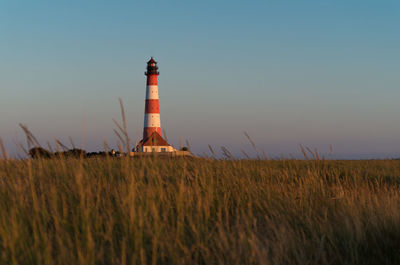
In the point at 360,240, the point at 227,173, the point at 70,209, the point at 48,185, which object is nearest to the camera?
the point at 360,240

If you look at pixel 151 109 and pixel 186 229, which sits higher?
pixel 151 109

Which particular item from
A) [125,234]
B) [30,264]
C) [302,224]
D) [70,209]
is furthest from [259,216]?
[30,264]

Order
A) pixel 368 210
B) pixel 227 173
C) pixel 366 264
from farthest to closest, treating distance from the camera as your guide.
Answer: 1. pixel 227 173
2. pixel 368 210
3. pixel 366 264

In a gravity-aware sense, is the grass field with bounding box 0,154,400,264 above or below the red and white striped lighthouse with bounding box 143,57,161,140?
below

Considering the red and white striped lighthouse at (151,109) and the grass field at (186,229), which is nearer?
the grass field at (186,229)

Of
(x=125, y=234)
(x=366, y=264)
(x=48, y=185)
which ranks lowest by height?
(x=366, y=264)

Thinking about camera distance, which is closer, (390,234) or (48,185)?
(390,234)

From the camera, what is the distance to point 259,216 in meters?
4.12

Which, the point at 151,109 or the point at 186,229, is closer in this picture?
the point at 186,229

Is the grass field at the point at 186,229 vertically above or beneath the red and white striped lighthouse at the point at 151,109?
beneath

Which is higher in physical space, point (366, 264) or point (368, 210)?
point (368, 210)

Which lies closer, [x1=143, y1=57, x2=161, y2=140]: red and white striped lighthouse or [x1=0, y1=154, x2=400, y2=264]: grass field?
[x1=0, y1=154, x2=400, y2=264]: grass field

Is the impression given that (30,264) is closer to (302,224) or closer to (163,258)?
(163,258)

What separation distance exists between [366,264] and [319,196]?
6.05ft
